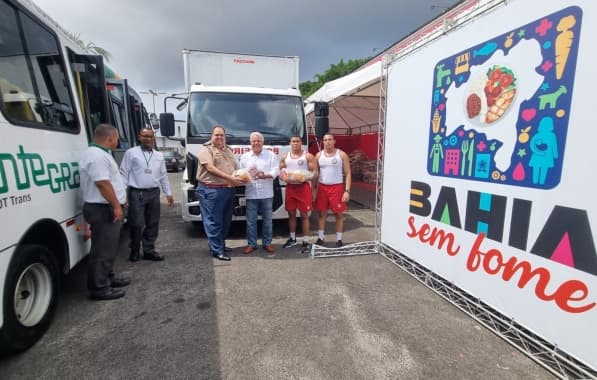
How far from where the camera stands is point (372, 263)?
163 inches

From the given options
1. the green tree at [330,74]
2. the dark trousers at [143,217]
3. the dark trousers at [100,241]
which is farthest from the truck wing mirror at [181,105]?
the green tree at [330,74]

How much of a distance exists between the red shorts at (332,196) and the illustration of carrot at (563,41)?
280 cm

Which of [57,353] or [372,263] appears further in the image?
[372,263]

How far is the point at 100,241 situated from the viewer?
2.94m

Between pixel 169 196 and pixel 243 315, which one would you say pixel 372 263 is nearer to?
pixel 243 315

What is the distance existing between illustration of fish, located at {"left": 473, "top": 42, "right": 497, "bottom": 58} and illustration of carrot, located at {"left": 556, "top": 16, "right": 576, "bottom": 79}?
0.52 metres

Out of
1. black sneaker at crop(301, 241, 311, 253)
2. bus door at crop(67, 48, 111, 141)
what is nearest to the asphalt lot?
black sneaker at crop(301, 241, 311, 253)

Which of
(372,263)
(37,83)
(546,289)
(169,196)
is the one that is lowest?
(372,263)

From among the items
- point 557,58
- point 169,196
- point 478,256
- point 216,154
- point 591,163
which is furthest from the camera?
point 169,196

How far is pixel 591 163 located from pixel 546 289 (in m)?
0.96

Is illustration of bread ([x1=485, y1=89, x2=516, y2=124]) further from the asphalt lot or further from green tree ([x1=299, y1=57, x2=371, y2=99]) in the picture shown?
green tree ([x1=299, y1=57, x2=371, y2=99])

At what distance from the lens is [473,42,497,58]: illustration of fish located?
2.58 meters

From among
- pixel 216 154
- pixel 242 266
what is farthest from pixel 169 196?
pixel 242 266

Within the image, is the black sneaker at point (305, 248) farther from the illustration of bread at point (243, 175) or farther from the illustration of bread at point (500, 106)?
the illustration of bread at point (500, 106)
